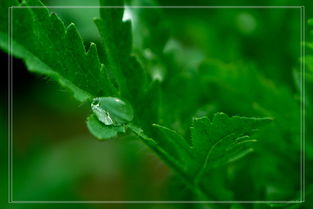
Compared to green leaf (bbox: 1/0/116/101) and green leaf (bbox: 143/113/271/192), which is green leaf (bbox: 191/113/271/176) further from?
green leaf (bbox: 1/0/116/101)

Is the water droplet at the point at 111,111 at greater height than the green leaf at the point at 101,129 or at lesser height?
greater

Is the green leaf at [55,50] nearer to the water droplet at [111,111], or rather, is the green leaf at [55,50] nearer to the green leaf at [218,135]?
the water droplet at [111,111]

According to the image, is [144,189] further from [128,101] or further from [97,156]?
[128,101]

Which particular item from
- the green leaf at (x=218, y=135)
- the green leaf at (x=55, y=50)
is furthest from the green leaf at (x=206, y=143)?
the green leaf at (x=55, y=50)

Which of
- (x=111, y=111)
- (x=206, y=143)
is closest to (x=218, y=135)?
(x=206, y=143)

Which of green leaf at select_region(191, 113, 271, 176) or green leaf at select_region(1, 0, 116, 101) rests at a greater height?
green leaf at select_region(1, 0, 116, 101)

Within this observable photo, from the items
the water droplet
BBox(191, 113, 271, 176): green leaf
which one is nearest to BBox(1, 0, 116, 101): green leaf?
the water droplet

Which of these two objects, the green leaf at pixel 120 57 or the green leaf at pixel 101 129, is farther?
the green leaf at pixel 120 57
